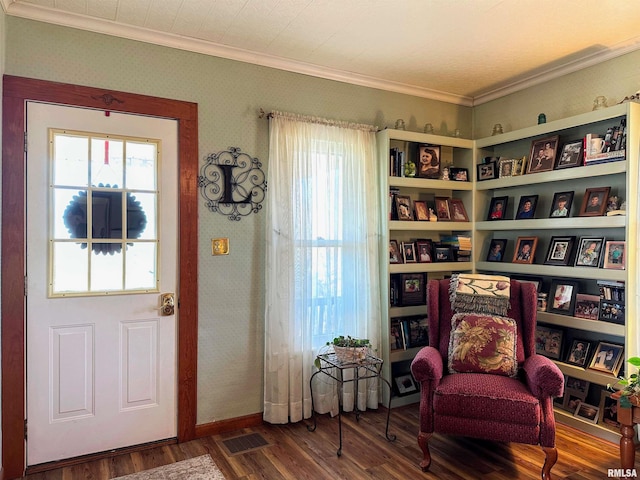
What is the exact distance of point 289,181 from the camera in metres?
3.20

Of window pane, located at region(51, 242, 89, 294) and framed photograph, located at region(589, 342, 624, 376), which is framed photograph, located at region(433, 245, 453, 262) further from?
window pane, located at region(51, 242, 89, 294)

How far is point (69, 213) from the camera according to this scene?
262 centimetres

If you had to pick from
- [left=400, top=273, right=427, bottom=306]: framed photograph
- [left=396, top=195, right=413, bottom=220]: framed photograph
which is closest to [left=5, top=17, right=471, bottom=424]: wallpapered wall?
[left=396, top=195, right=413, bottom=220]: framed photograph

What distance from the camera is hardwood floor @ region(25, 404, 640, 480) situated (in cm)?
251

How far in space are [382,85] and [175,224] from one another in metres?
2.02

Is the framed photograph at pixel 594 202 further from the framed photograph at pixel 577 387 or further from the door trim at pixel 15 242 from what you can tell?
the door trim at pixel 15 242

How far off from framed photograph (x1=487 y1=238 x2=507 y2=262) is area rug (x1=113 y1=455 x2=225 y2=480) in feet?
8.87

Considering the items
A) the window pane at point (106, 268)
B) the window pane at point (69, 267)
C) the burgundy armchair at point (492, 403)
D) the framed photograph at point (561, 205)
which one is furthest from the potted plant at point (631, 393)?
the window pane at point (69, 267)

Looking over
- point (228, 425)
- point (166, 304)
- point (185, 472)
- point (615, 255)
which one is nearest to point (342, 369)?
point (228, 425)

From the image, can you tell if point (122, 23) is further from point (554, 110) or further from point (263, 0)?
point (554, 110)

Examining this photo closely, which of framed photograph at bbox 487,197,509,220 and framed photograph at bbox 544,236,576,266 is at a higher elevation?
framed photograph at bbox 487,197,509,220

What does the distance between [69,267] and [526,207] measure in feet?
10.8

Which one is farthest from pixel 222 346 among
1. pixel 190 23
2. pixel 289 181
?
pixel 190 23

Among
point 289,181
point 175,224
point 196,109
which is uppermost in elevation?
point 196,109
